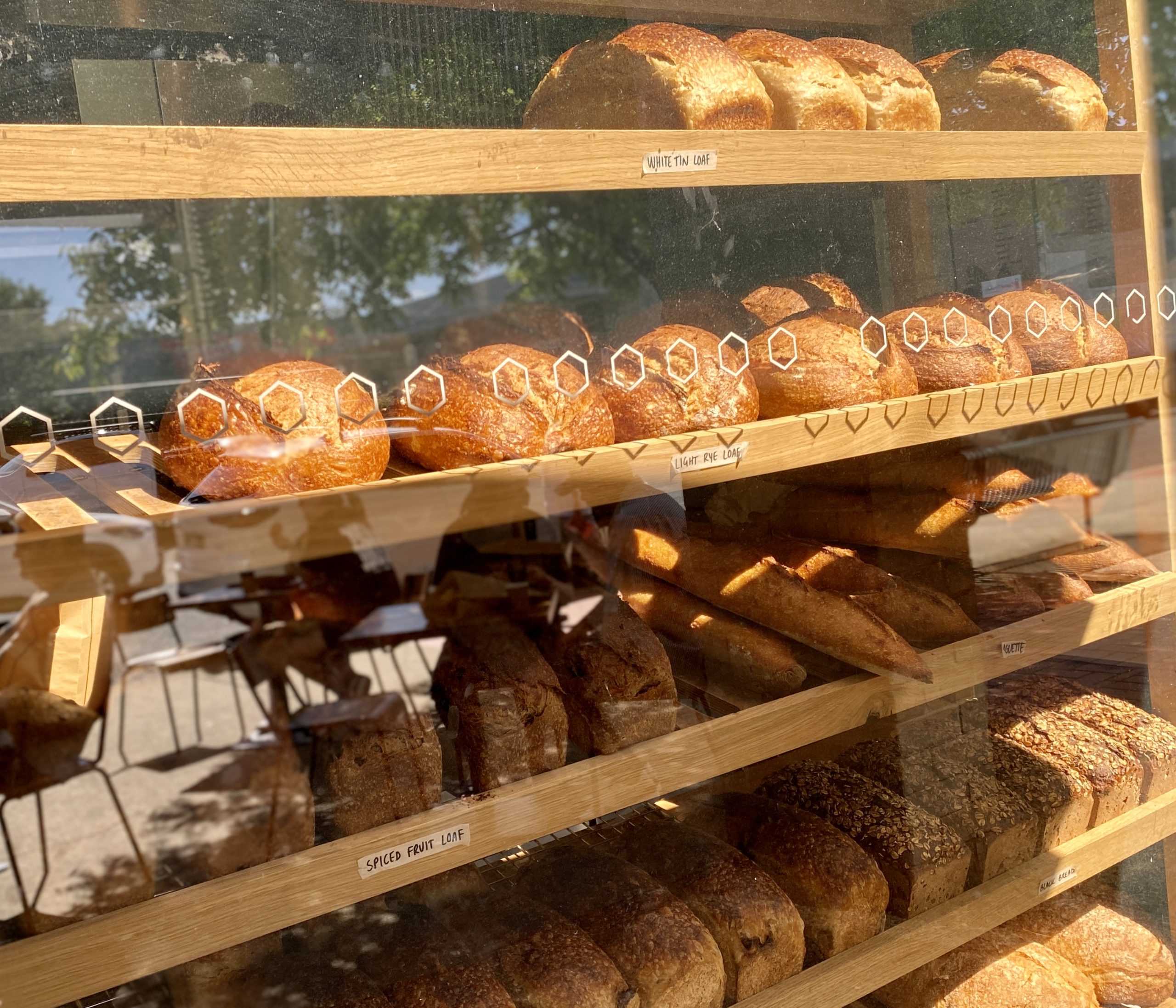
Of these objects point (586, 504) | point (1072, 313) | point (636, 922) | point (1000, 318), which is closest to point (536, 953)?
point (636, 922)

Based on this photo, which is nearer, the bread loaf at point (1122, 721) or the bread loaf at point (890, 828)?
the bread loaf at point (890, 828)

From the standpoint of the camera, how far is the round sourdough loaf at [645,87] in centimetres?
128

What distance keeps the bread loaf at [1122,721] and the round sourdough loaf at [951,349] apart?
23.5 inches

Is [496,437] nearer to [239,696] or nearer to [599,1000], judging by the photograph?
[239,696]

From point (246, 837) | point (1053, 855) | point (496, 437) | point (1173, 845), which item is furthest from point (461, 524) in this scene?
point (1173, 845)

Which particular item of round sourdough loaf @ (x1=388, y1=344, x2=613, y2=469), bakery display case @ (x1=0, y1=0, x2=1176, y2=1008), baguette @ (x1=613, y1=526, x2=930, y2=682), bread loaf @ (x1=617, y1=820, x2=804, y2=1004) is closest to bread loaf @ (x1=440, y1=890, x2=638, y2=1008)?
bakery display case @ (x1=0, y1=0, x2=1176, y2=1008)

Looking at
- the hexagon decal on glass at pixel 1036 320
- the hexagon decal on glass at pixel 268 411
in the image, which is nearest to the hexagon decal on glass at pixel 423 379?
the hexagon decal on glass at pixel 268 411

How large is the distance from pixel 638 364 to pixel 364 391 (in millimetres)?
384

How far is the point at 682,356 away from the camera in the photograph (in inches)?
52.2

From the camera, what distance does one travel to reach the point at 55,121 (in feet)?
3.29

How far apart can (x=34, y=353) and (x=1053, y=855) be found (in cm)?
169

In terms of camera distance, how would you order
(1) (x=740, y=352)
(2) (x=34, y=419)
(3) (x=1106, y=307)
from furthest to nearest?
(3) (x=1106, y=307) → (1) (x=740, y=352) → (2) (x=34, y=419)

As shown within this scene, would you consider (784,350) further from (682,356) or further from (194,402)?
(194,402)

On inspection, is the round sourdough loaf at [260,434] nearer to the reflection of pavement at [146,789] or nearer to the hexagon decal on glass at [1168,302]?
the reflection of pavement at [146,789]
